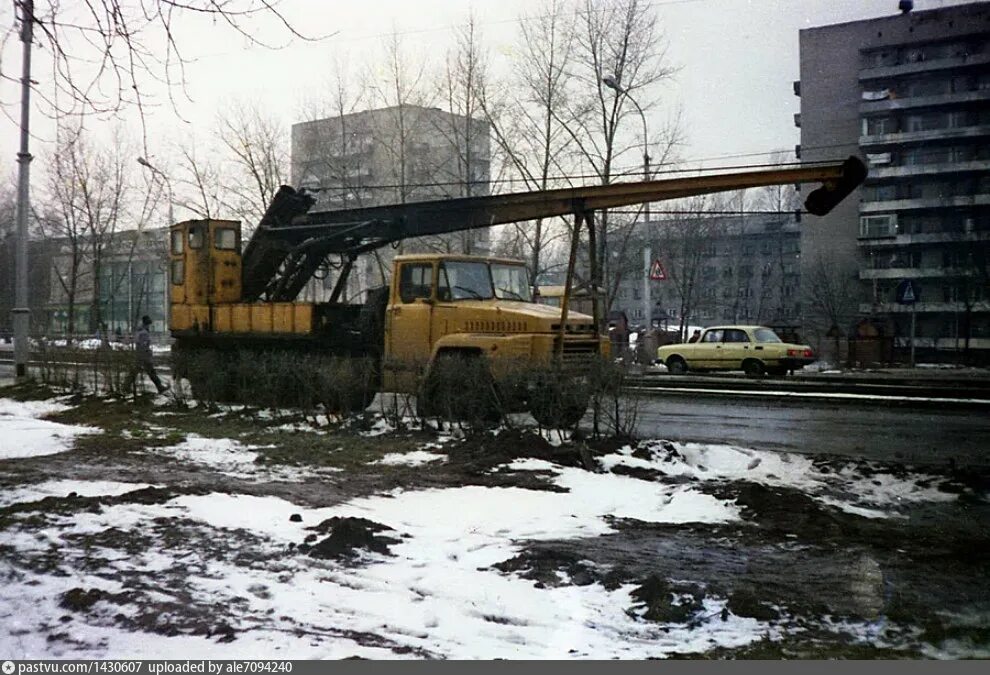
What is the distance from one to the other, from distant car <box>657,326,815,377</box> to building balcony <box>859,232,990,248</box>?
10609mm

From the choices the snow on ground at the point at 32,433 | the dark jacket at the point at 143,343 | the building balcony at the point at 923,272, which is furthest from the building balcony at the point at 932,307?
the dark jacket at the point at 143,343

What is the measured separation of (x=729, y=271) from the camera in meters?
49.3

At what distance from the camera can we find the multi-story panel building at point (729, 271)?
3737 cm

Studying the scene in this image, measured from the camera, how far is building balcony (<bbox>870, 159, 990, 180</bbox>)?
→ 10.1 m

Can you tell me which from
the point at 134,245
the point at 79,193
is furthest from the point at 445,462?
the point at 134,245

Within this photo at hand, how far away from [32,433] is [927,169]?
1227cm

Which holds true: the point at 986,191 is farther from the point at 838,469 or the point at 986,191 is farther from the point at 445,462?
the point at 445,462

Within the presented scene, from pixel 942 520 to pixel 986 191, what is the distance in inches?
234

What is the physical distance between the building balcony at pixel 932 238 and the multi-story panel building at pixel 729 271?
786 inches

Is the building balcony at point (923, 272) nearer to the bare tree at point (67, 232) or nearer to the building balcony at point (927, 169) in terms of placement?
the building balcony at point (927, 169)

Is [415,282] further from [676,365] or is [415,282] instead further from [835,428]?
[676,365]

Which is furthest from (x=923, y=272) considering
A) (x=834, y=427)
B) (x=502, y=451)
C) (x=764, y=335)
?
(x=764, y=335)

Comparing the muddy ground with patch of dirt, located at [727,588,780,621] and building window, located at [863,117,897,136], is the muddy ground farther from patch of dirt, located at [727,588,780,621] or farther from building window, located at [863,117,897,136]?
building window, located at [863,117,897,136]

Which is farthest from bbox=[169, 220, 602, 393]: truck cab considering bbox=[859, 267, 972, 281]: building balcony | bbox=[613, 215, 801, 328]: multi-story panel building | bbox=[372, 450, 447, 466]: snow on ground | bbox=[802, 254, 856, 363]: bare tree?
bbox=[613, 215, 801, 328]: multi-story panel building
